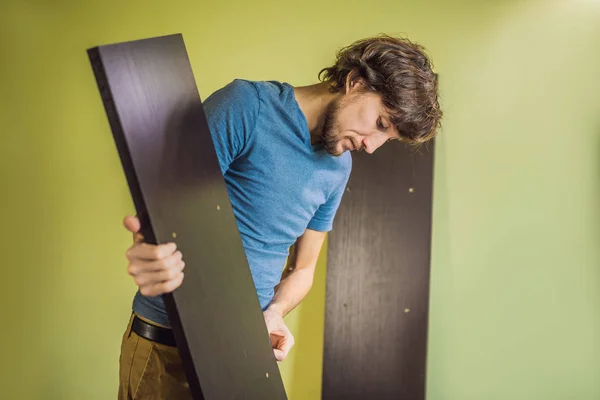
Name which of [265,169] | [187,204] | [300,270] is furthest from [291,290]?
[187,204]

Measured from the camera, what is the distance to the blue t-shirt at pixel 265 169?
147cm

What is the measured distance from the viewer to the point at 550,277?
286cm

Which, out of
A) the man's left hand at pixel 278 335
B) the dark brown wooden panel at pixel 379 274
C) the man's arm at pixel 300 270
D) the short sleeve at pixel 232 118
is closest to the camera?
the short sleeve at pixel 232 118

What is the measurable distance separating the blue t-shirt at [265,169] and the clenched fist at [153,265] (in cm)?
44

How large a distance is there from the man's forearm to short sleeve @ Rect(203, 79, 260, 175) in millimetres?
460

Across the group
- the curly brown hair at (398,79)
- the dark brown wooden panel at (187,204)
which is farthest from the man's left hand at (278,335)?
the curly brown hair at (398,79)

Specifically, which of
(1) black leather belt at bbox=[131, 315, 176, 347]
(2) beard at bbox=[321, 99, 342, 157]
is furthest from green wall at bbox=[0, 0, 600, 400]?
(1) black leather belt at bbox=[131, 315, 176, 347]

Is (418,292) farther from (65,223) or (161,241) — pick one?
(161,241)

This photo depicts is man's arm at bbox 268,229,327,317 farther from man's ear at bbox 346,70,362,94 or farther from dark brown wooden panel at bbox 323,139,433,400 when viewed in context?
dark brown wooden panel at bbox 323,139,433,400

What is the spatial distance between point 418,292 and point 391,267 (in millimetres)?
145

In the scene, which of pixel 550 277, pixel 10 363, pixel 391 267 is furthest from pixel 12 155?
pixel 550 277

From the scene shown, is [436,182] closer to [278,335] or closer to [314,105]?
[314,105]

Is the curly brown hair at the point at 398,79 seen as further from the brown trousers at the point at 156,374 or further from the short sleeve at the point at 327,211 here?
the brown trousers at the point at 156,374

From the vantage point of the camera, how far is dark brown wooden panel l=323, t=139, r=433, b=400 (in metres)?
2.77
